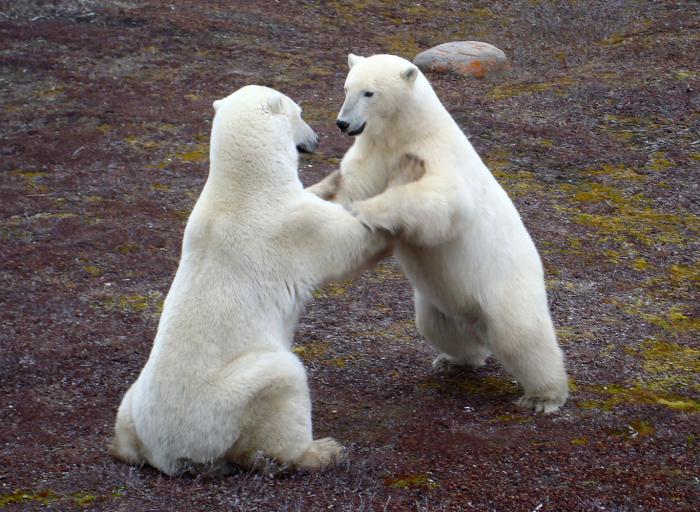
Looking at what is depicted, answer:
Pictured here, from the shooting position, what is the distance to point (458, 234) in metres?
4.65

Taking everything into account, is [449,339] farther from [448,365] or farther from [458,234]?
[458,234]

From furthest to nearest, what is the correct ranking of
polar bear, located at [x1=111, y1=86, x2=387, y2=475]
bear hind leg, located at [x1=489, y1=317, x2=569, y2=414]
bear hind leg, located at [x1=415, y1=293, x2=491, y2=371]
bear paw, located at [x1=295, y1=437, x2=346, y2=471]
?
bear hind leg, located at [x1=415, y1=293, x2=491, y2=371]
bear hind leg, located at [x1=489, y1=317, x2=569, y2=414]
bear paw, located at [x1=295, y1=437, x2=346, y2=471]
polar bear, located at [x1=111, y1=86, x2=387, y2=475]

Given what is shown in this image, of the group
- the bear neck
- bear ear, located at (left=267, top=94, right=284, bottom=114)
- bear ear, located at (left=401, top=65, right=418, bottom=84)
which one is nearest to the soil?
the bear neck

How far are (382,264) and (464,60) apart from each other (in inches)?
188

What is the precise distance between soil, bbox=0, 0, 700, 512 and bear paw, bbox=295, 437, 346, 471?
6cm

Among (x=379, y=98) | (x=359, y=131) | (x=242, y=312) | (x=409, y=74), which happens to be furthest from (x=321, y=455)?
(x=409, y=74)

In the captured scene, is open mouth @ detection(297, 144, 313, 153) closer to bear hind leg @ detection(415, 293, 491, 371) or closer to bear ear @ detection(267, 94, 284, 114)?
bear ear @ detection(267, 94, 284, 114)

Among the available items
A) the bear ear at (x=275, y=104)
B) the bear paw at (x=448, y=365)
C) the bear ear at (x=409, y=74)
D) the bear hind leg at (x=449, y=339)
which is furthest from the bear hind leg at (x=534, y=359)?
the bear ear at (x=275, y=104)

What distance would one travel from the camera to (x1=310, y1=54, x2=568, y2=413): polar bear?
4723mm

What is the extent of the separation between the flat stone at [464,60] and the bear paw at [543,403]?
6.88 m

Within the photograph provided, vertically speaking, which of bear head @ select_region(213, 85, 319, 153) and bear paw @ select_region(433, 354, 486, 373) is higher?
bear head @ select_region(213, 85, 319, 153)

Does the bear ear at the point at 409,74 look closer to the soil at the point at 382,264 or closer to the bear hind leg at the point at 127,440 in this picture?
the soil at the point at 382,264

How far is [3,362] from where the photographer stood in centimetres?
545

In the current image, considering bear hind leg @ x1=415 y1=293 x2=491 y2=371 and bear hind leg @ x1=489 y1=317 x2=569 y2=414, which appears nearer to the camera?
bear hind leg @ x1=489 y1=317 x2=569 y2=414
